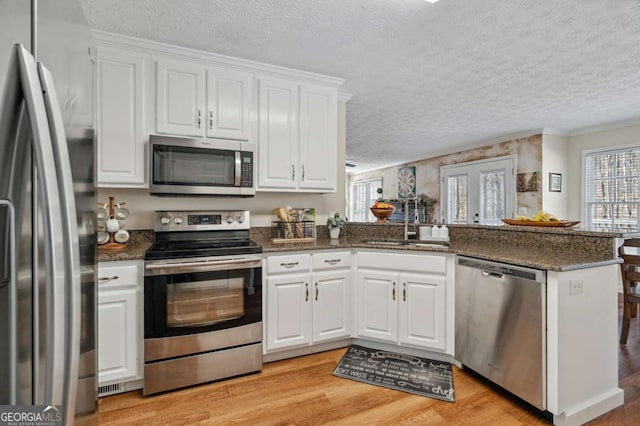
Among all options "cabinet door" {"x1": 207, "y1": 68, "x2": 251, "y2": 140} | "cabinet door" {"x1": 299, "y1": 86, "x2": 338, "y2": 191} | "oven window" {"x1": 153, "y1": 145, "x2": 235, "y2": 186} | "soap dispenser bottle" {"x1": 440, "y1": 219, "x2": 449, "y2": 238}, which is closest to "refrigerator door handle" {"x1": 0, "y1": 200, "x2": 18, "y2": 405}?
"oven window" {"x1": 153, "y1": 145, "x2": 235, "y2": 186}

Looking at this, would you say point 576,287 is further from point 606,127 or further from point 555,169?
point 606,127

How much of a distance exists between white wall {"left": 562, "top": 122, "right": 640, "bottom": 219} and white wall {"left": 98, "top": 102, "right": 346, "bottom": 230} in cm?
400

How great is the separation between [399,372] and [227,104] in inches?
95.3

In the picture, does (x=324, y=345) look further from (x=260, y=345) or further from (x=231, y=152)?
(x=231, y=152)

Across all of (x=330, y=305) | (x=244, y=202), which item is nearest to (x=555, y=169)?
(x=330, y=305)

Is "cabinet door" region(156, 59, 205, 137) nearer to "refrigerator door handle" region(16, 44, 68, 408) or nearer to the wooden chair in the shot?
"refrigerator door handle" region(16, 44, 68, 408)

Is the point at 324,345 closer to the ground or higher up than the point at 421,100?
closer to the ground

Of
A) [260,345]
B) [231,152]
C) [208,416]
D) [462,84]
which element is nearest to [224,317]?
[260,345]

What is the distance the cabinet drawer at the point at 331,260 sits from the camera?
2.56m

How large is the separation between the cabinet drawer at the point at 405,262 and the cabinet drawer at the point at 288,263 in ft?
1.52

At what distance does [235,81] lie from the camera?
105 inches

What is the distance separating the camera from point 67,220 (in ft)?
2.00

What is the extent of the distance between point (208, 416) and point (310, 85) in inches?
103

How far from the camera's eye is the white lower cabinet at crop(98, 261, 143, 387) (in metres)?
1.95
